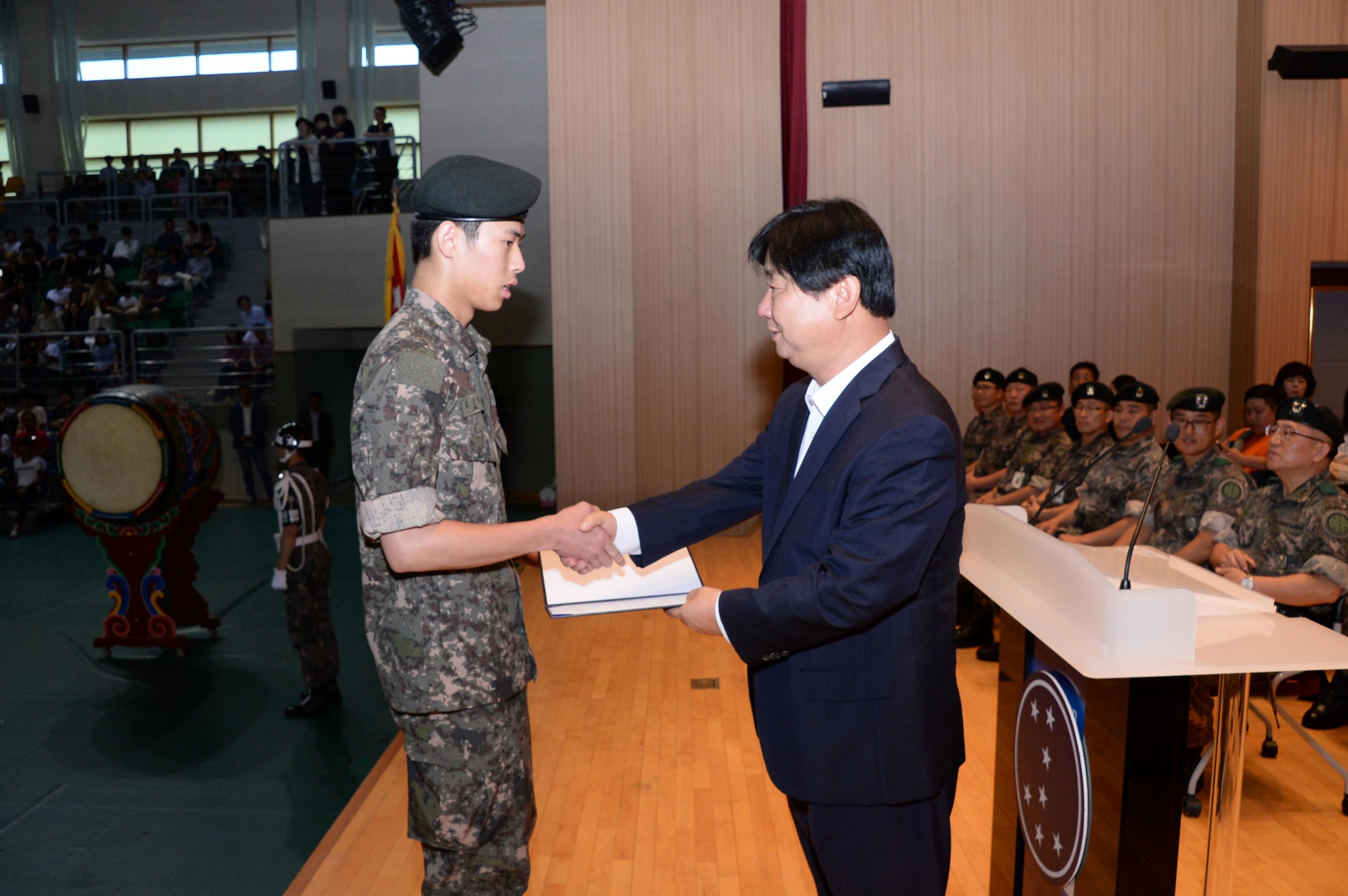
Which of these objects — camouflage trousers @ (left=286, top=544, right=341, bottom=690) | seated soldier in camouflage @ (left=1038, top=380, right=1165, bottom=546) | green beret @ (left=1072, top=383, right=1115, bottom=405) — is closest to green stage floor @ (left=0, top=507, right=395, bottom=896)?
camouflage trousers @ (left=286, top=544, right=341, bottom=690)

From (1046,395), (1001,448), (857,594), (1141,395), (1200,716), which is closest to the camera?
(857,594)

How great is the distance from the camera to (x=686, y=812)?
3078 millimetres

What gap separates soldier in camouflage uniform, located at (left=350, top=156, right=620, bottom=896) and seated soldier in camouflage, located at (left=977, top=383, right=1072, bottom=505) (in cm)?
377

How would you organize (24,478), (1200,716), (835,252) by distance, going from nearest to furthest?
(835,252)
(1200,716)
(24,478)

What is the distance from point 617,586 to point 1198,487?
291cm

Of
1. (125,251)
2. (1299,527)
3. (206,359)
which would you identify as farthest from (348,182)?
(1299,527)

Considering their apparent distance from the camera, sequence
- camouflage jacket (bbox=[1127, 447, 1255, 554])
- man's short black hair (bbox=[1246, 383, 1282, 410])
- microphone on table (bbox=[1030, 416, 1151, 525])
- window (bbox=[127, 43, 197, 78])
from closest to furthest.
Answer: microphone on table (bbox=[1030, 416, 1151, 525]), camouflage jacket (bbox=[1127, 447, 1255, 554]), man's short black hair (bbox=[1246, 383, 1282, 410]), window (bbox=[127, 43, 197, 78])

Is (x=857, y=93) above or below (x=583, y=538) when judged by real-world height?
above

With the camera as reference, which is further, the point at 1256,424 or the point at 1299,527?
the point at 1256,424

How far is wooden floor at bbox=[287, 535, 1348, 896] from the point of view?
8.59ft

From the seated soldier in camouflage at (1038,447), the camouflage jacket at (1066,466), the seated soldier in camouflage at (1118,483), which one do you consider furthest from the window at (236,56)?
the seated soldier in camouflage at (1118,483)

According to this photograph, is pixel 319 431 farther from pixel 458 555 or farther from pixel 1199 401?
pixel 458 555

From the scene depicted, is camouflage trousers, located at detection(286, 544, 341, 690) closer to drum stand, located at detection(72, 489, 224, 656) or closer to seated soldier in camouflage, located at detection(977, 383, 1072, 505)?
drum stand, located at detection(72, 489, 224, 656)

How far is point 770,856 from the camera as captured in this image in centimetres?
277
